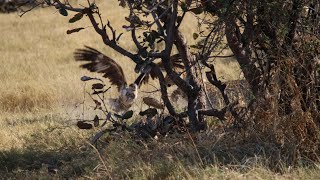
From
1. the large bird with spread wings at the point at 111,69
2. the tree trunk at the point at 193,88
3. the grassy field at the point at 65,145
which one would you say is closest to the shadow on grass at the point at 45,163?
the grassy field at the point at 65,145

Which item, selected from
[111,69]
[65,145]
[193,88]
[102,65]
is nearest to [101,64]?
[102,65]

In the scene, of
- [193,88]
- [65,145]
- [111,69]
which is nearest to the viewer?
[193,88]

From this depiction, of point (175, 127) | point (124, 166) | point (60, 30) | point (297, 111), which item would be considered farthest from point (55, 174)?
point (60, 30)

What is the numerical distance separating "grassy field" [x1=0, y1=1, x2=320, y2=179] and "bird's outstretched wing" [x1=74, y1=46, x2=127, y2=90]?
573 millimetres

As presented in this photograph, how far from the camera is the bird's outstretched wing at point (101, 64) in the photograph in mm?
6629

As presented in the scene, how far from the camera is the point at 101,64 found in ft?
21.8

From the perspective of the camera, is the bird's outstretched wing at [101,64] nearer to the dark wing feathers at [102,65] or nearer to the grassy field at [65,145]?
the dark wing feathers at [102,65]

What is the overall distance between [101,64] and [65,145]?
895mm

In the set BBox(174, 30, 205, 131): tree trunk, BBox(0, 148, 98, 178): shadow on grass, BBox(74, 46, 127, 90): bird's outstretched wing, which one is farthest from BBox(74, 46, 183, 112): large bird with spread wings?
BBox(0, 148, 98, 178): shadow on grass

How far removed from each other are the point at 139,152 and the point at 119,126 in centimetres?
61

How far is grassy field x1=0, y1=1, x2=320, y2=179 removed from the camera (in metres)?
4.93

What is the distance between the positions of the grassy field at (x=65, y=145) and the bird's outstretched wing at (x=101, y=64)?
0.57 m

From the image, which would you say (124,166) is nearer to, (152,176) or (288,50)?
(152,176)

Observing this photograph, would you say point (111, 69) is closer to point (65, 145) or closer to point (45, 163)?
point (65, 145)
